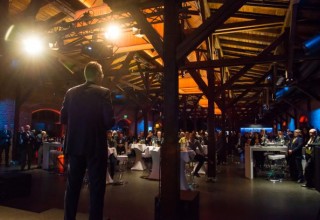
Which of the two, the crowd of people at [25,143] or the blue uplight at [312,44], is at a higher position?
the blue uplight at [312,44]

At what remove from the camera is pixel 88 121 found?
2387 mm

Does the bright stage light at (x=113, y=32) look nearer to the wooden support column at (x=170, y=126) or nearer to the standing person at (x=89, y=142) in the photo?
the wooden support column at (x=170, y=126)

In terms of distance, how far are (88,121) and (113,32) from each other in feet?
16.8

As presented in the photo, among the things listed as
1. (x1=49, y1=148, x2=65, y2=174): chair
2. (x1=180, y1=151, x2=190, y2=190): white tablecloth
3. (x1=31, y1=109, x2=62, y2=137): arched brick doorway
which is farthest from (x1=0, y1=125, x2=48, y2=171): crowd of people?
(x1=180, y1=151, x2=190, y2=190): white tablecloth

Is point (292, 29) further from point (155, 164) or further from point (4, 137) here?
point (4, 137)

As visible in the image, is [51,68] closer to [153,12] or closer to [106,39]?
[106,39]

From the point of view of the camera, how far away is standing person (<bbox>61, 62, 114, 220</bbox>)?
2348mm

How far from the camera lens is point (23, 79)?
12.2m

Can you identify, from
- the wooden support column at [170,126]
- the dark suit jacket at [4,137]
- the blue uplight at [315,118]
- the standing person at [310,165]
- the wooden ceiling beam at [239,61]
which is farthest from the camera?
the blue uplight at [315,118]

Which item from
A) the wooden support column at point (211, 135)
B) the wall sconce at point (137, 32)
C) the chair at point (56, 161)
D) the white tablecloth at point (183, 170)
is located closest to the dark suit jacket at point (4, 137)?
the chair at point (56, 161)

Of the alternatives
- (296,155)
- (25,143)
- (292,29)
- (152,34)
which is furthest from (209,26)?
(25,143)

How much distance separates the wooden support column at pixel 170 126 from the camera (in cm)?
335

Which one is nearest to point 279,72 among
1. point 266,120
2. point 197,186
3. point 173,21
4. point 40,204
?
point 197,186

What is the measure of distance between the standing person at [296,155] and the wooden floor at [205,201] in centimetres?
52
